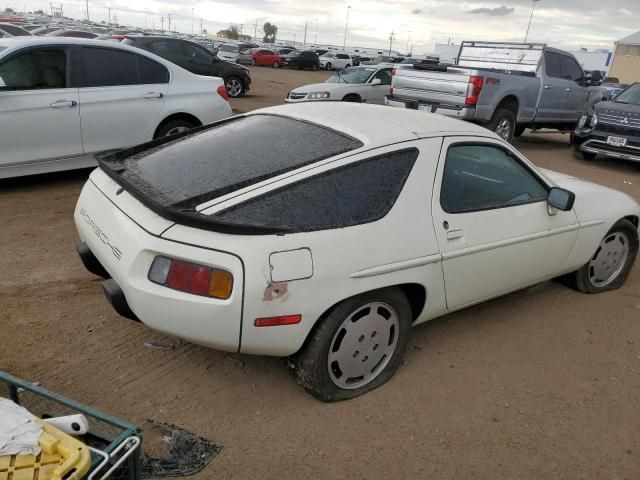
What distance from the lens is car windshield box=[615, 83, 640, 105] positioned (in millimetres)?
10516

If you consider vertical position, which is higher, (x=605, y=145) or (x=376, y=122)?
(x=376, y=122)

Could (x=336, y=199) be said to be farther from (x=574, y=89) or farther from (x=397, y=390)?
(x=574, y=89)

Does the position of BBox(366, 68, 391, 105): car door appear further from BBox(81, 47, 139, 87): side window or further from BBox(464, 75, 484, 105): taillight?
BBox(81, 47, 139, 87): side window

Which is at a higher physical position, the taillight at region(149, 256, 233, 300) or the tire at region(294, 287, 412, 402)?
the taillight at region(149, 256, 233, 300)

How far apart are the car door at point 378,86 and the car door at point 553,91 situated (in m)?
3.68

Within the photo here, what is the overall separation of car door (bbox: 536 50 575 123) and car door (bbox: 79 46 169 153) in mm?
7990

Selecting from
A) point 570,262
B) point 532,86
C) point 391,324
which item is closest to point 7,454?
point 391,324

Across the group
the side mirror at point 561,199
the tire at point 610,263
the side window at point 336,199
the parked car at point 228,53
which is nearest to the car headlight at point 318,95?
the tire at point 610,263

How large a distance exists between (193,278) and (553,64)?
11333mm

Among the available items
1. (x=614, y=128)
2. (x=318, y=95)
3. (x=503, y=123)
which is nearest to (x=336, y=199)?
(x=503, y=123)

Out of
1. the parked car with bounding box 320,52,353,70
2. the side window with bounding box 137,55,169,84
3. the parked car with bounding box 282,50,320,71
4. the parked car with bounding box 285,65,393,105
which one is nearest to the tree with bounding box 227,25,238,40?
the parked car with bounding box 320,52,353,70

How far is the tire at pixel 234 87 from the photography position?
53.4 feet

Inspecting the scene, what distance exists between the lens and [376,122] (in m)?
3.24

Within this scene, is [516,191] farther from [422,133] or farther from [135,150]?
[135,150]
